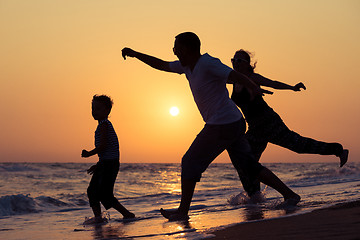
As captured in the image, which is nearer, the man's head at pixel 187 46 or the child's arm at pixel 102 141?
the man's head at pixel 187 46

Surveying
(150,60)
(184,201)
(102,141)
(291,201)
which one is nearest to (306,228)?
(184,201)

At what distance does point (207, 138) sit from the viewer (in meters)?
4.84

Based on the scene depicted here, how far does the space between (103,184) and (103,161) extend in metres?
0.27

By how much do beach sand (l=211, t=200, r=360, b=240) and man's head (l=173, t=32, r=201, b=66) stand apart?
1582 millimetres

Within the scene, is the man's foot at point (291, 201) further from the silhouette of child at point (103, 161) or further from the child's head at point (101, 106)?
the child's head at point (101, 106)

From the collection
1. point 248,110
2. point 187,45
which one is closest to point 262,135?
point 248,110

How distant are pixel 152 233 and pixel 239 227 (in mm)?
759

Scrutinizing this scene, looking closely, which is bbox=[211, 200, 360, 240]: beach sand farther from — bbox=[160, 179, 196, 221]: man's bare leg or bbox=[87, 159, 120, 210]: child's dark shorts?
bbox=[87, 159, 120, 210]: child's dark shorts

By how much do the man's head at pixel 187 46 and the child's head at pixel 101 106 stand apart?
1691mm

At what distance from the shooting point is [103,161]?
6.09m

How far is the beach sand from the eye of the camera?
10.4 ft

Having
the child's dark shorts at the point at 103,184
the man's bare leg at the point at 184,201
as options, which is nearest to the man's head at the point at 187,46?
the man's bare leg at the point at 184,201

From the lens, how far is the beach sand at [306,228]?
3168 mm

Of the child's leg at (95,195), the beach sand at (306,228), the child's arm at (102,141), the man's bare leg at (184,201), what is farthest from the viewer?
the child's leg at (95,195)
